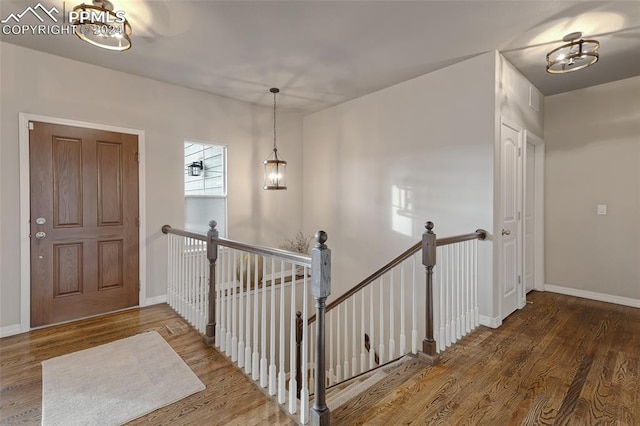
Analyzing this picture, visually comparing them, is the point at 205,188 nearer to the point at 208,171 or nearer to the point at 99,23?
the point at 208,171

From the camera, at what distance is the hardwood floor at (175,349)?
1873 millimetres

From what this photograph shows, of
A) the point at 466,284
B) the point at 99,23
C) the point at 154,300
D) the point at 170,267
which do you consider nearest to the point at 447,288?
the point at 466,284

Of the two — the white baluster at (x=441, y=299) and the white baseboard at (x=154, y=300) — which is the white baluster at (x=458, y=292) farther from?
the white baseboard at (x=154, y=300)

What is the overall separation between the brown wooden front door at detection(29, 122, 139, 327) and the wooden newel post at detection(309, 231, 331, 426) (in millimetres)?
2952

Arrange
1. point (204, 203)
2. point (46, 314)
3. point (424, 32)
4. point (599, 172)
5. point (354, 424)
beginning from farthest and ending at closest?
1. point (204, 203)
2. point (599, 172)
3. point (46, 314)
4. point (424, 32)
5. point (354, 424)

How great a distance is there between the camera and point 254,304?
2.26 m

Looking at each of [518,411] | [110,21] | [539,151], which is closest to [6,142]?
[110,21]

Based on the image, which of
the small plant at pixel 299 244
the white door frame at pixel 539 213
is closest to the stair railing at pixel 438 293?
the white door frame at pixel 539 213

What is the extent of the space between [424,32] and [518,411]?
298 centimetres

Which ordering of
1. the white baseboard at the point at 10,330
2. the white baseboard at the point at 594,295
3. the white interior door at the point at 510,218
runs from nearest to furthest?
the white baseboard at the point at 10,330 < the white interior door at the point at 510,218 < the white baseboard at the point at 594,295

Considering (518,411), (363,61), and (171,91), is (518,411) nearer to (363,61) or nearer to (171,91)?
(363,61)

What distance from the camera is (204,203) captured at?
433 cm

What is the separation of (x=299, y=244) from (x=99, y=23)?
3.72 meters

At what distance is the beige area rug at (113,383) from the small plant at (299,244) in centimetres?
259
